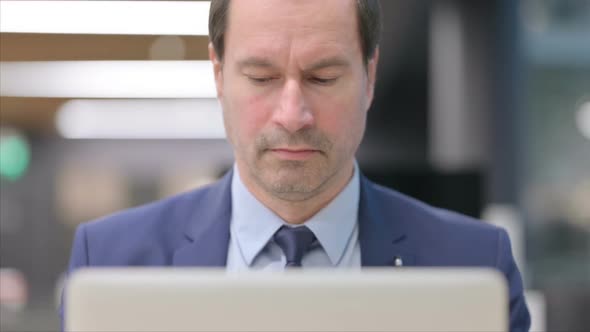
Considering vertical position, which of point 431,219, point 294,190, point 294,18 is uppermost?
point 294,18

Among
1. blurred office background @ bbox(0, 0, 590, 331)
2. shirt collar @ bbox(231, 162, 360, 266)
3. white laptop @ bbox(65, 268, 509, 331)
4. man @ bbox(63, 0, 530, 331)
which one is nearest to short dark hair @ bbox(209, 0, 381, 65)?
man @ bbox(63, 0, 530, 331)

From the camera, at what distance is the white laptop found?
28.2 inches

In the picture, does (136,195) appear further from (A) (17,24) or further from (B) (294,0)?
(B) (294,0)

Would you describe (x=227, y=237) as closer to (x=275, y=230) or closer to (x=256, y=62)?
(x=275, y=230)

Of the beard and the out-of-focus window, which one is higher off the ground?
the beard

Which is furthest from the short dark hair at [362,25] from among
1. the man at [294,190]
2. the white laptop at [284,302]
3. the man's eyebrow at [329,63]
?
the white laptop at [284,302]

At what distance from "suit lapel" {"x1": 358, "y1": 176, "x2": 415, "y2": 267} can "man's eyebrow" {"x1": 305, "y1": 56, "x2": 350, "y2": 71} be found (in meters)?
0.30

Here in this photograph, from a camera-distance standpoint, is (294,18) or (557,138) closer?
(294,18)

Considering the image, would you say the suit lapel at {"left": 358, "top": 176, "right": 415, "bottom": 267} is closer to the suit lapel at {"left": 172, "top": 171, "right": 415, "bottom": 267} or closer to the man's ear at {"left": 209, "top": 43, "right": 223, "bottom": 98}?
the suit lapel at {"left": 172, "top": 171, "right": 415, "bottom": 267}

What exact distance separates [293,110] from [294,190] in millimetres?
149

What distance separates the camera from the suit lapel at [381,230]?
4.65 feet

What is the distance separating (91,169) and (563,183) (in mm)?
6696

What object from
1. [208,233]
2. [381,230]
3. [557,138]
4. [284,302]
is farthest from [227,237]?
[557,138]

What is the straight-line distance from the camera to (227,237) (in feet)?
4.68
